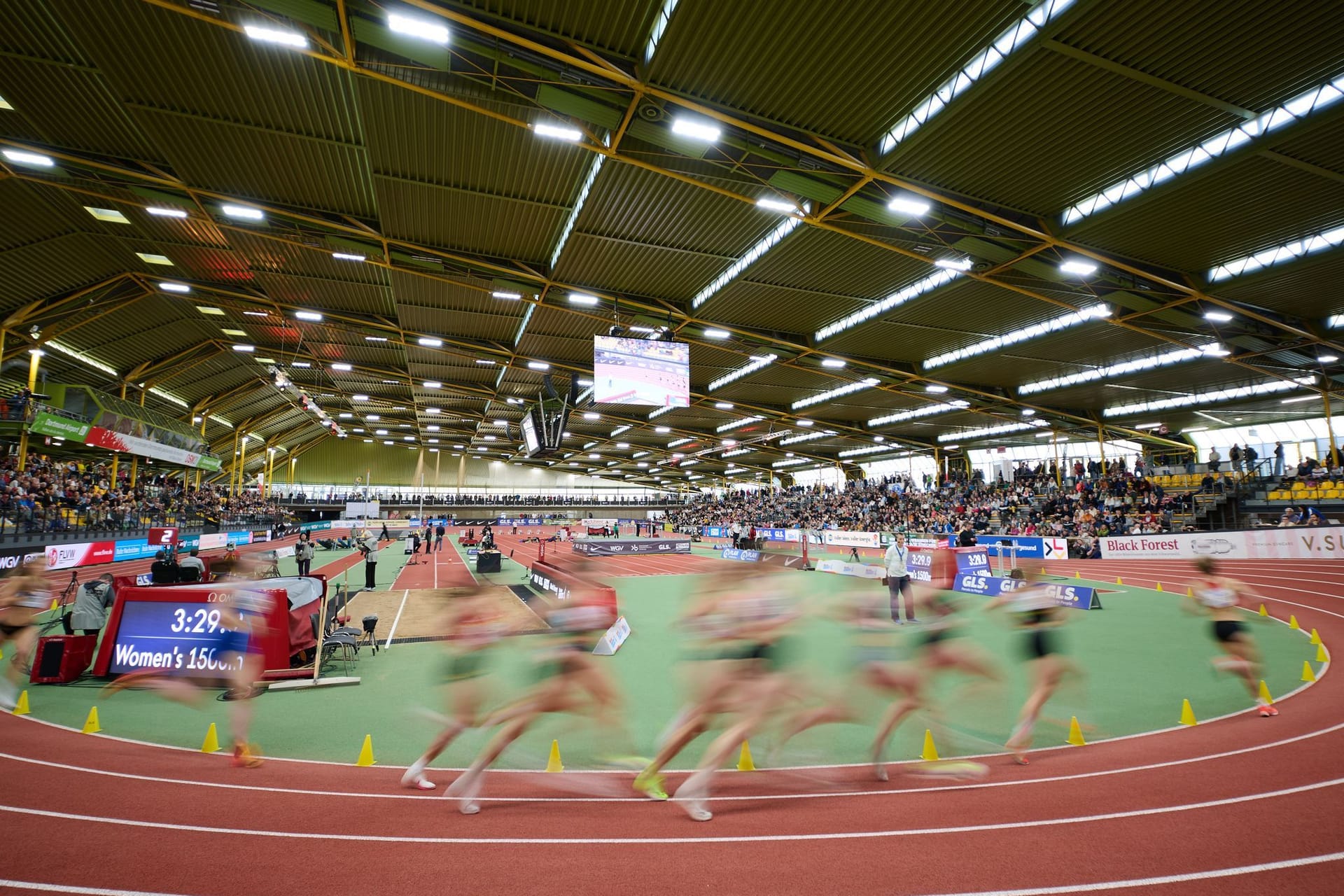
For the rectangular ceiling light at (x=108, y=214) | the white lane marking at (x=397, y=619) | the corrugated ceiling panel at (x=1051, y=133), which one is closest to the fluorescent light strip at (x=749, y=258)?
the corrugated ceiling panel at (x=1051, y=133)

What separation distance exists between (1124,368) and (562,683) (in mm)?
31426

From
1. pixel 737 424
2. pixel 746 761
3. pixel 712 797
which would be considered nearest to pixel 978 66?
pixel 746 761

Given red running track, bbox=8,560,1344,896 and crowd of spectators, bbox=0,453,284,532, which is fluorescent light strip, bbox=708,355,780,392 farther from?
crowd of spectators, bbox=0,453,284,532

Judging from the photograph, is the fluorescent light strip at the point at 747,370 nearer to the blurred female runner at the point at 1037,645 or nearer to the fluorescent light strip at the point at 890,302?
the fluorescent light strip at the point at 890,302

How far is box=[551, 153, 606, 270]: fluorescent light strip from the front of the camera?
14.5 meters

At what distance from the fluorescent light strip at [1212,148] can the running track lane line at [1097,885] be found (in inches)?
536

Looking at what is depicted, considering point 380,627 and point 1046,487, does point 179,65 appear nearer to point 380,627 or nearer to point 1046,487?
point 380,627

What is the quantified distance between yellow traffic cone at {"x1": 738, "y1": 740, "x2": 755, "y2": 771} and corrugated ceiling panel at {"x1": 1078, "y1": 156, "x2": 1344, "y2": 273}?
51.8 ft

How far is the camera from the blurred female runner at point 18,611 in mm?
7156

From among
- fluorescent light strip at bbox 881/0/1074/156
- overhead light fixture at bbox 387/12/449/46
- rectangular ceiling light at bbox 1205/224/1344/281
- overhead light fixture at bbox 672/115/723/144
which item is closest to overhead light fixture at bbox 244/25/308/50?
overhead light fixture at bbox 387/12/449/46

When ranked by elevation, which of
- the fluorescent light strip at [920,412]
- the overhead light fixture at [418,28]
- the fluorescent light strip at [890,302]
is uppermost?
the overhead light fixture at [418,28]

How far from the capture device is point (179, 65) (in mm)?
11719

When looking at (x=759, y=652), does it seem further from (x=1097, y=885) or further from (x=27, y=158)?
(x=27, y=158)

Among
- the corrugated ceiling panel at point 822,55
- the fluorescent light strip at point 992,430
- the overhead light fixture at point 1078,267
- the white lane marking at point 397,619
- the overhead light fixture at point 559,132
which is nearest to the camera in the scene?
the corrugated ceiling panel at point 822,55
